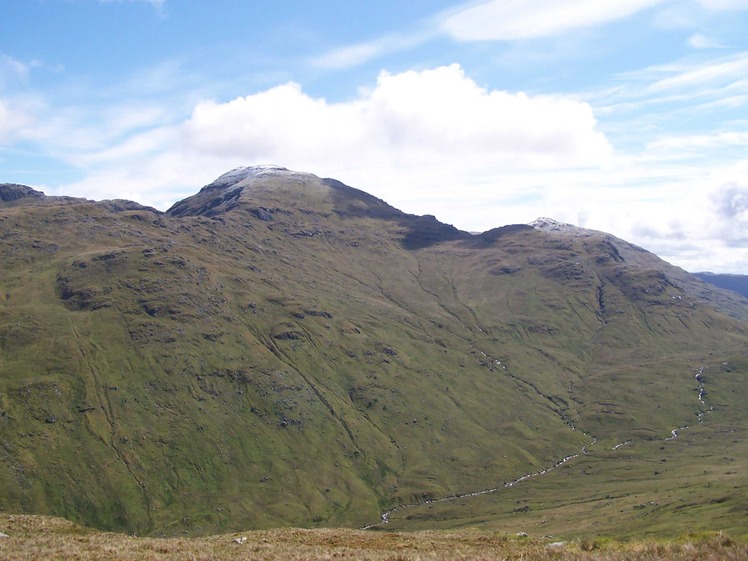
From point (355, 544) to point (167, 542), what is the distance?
52.1ft

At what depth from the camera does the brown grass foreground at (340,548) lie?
28375mm

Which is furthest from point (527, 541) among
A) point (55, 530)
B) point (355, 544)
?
point (55, 530)

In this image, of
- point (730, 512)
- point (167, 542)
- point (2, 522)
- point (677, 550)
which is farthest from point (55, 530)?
point (730, 512)

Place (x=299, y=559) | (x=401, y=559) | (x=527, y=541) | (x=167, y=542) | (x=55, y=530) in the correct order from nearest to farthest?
(x=401, y=559) → (x=299, y=559) → (x=167, y=542) → (x=527, y=541) → (x=55, y=530)

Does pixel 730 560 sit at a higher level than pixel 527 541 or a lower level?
higher

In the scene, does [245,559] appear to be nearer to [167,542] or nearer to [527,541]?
[167,542]

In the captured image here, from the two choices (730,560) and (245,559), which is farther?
(245,559)

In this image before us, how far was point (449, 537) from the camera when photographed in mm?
60594

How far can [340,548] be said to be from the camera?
42906mm

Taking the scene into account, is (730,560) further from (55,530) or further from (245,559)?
(55,530)

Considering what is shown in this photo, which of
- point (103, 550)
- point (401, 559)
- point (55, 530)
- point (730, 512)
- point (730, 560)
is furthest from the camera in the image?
point (730, 512)

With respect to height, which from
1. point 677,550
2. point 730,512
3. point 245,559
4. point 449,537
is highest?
point 677,550

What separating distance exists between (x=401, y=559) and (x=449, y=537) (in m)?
32.0

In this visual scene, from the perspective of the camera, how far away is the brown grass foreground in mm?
28375
